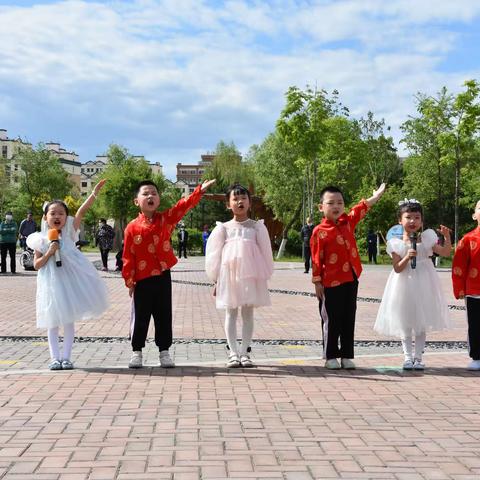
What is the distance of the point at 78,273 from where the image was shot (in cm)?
757

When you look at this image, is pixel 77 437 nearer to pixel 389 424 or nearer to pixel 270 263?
pixel 389 424

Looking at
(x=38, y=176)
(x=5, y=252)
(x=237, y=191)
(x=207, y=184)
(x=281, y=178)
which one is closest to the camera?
(x=237, y=191)

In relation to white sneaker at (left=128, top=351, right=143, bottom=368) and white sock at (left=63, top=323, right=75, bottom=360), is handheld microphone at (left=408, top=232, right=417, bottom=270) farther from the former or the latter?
white sock at (left=63, top=323, right=75, bottom=360)

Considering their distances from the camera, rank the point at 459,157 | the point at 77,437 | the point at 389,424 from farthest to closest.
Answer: the point at 459,157, the point at 389,424, the point at 77,437

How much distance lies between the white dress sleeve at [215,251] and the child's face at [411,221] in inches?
69.2

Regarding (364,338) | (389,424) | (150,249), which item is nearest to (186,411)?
(389,424)

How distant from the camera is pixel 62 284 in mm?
7477

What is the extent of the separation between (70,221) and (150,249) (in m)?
0.90

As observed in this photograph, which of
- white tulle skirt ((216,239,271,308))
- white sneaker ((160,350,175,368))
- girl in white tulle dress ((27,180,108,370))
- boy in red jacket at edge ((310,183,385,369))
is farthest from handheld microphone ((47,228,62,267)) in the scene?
boy in red jacket at edge ((310,183,385,369))

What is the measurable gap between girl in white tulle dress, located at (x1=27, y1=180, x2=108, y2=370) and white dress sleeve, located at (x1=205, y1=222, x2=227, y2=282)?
1071 millimetres

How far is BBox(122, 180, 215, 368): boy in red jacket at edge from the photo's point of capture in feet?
24.3

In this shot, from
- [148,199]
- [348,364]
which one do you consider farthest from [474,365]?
[148,199]

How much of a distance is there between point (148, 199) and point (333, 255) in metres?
1.85

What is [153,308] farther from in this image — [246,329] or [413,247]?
[413,247]
